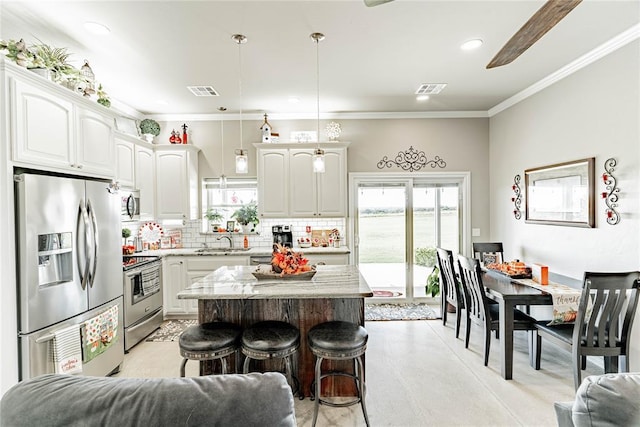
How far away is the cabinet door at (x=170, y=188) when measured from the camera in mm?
4867

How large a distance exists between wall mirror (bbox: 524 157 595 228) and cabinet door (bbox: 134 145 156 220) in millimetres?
5067

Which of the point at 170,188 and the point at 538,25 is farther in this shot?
the point at 170,188

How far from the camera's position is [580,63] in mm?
3285

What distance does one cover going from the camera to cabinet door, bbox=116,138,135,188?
4066 millimetres

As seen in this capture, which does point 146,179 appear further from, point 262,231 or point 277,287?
point 277,287

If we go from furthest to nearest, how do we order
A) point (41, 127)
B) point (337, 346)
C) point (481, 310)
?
point (481, 310), point (41, 127), point (337, 346)

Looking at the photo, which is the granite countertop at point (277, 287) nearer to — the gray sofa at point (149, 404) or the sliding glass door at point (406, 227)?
the gray sofa at point (149, 404)

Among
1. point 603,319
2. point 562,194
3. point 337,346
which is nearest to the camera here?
point 337,346

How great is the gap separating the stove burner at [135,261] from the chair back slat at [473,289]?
3.54 m

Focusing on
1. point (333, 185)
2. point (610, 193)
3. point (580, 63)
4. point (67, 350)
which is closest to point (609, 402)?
point (610, 193)

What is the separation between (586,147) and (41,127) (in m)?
4.67

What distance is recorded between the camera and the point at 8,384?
2.18 m

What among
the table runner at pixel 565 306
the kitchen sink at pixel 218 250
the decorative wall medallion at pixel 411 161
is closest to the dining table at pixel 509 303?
the table runner at pixel 565 306

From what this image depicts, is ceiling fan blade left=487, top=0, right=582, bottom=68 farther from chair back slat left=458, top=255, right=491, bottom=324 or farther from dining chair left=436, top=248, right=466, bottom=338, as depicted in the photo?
dining chair left=436, top=248, right=466, bottom=338
